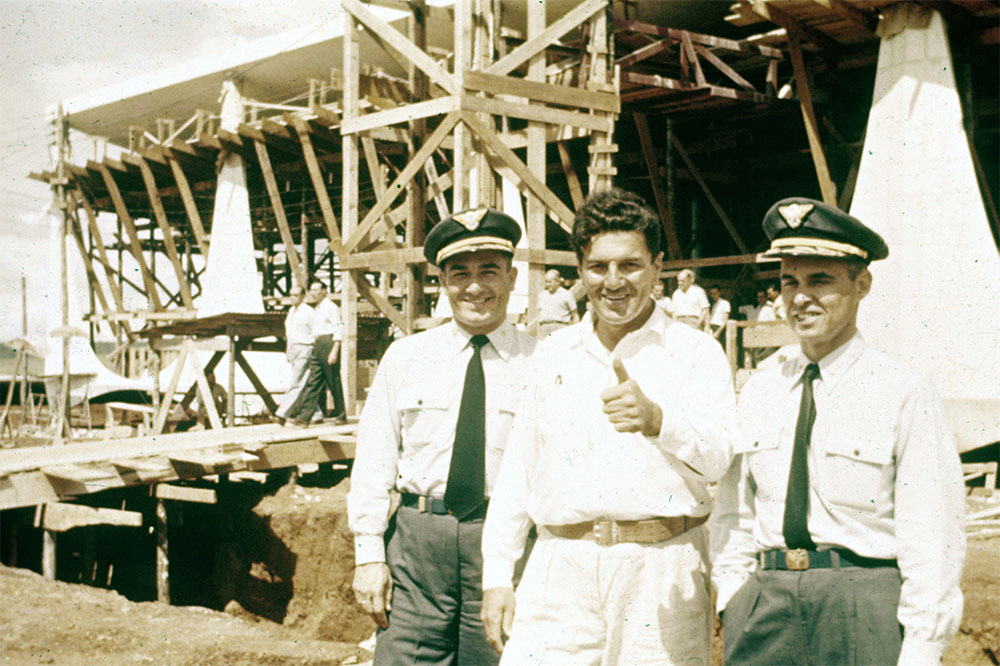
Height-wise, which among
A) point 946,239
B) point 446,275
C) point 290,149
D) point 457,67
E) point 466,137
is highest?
point 290,149

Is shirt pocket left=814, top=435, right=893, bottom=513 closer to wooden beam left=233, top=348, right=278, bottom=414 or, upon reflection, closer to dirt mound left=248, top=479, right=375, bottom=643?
dirt mound left=248, top=479, right=375, bottom=643

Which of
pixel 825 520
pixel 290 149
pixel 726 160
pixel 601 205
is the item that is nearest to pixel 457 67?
pixel 601 205

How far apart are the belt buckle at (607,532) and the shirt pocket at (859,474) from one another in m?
0.59

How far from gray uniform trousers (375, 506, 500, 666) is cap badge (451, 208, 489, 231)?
1.08 metres

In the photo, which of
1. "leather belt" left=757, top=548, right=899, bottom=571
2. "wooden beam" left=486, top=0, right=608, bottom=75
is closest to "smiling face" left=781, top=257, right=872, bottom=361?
"leather belt" left=757, top=548, right=899, bottom=571

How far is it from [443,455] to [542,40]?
645cm

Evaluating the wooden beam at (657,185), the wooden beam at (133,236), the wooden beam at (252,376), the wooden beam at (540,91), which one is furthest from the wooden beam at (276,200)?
the wooden beam at (540,91)

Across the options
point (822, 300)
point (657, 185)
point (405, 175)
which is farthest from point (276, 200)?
point (822, 300)

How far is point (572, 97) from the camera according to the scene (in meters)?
8.93

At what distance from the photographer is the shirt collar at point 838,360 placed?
2611 mm

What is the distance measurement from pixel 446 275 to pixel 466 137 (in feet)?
16.7

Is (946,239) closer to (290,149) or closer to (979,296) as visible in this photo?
(979,296)

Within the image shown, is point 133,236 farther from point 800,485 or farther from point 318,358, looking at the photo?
point 800,485

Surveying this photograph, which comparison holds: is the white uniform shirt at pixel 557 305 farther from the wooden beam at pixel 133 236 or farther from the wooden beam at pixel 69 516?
the wooden beam at pixel 133 236
